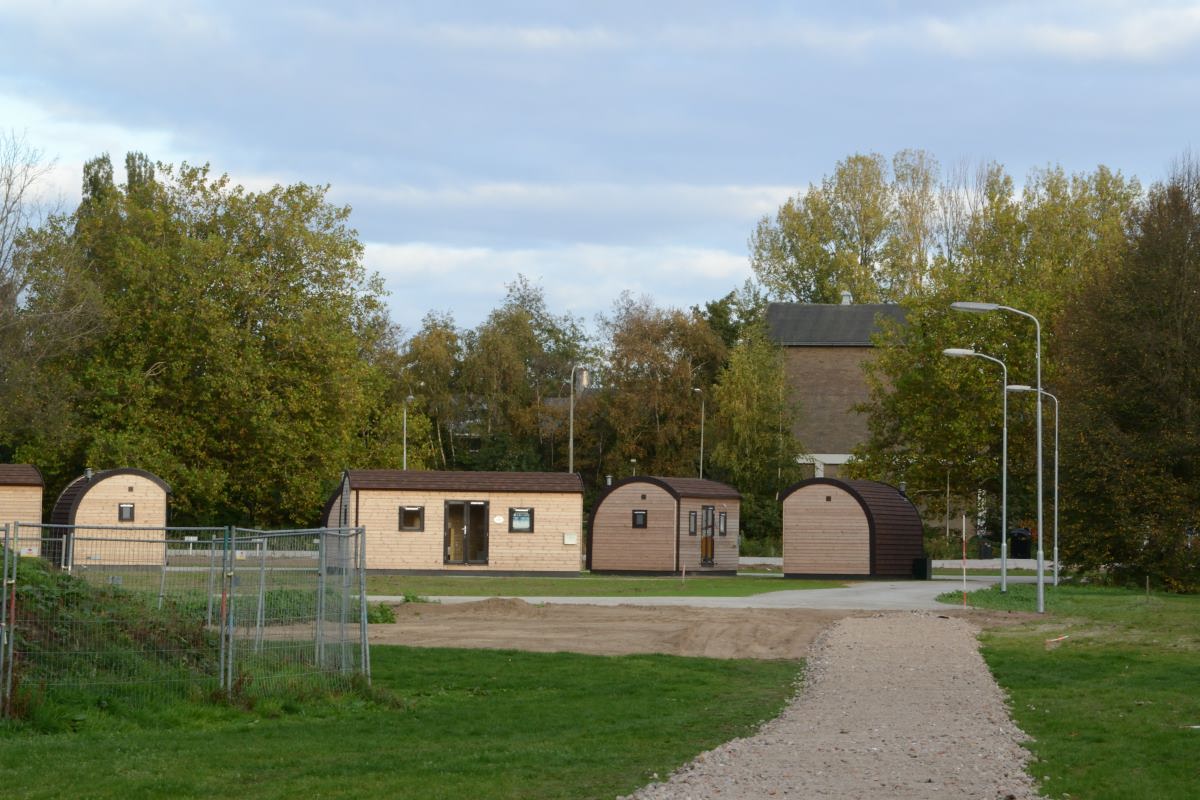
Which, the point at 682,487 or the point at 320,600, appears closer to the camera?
the point at 320,600

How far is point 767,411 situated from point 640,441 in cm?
931

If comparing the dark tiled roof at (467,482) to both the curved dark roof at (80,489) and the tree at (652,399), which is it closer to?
the curved dark roof at (80,489)

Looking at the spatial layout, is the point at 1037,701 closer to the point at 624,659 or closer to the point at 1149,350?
the point at 624,659

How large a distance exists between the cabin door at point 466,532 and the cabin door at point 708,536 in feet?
24.0

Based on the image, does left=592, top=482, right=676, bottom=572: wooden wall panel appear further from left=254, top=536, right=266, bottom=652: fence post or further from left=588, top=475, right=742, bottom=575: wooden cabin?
left=254, top=536, right=266, bottom=652: fence post

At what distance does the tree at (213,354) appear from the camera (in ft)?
172

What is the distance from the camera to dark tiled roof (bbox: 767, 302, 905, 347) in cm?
7506

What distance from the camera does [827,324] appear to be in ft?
249

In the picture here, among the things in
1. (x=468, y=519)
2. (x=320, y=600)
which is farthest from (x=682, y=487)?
(x=320, y=600)

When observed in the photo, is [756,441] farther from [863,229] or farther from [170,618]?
[170,618]

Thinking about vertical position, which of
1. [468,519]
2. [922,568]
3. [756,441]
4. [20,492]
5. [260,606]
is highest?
[756,441]

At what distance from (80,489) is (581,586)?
17.8 m

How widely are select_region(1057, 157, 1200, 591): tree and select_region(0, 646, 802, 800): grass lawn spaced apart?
972 inches

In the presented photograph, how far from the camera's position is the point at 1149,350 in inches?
1563
